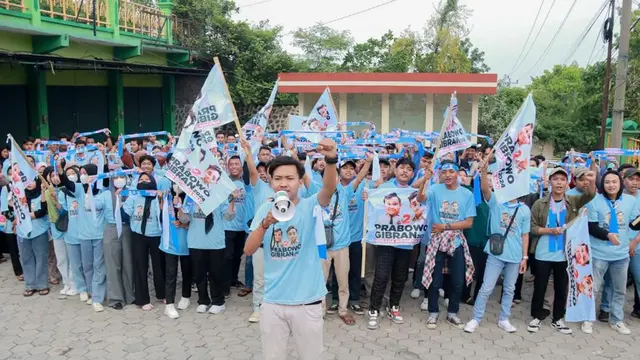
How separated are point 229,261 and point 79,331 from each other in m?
2.00

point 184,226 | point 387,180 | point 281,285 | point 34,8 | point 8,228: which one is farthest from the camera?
point 34,8

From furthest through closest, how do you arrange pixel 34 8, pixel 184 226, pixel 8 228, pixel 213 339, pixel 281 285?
pixel 34 8 → pixel 8 228 → pixel 184 226 → pixel 213 339 → pixel 281 285

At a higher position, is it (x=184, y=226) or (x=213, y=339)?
(x=184, y=226)

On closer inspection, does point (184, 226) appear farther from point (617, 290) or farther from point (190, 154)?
point (617, 290)

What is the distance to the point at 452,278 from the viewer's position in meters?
6.37

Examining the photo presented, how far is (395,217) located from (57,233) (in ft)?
14.3

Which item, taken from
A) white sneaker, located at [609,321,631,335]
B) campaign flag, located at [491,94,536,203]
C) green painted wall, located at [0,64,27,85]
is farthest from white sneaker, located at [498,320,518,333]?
green painted wall, located at [0,64,27,85]

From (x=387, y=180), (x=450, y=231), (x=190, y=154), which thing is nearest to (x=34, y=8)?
(x=190, y=154)

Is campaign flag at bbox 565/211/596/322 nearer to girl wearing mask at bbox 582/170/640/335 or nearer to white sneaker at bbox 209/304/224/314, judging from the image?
girl wearing mask at bbox 582/170/640/335

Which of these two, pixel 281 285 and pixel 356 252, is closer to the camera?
pixel 281 285

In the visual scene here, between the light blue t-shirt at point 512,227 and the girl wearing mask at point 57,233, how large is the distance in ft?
17.5

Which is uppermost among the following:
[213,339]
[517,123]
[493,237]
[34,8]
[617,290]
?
[34,8]

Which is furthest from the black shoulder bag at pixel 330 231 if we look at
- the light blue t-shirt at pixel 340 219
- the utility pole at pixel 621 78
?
the utility pole at pixel 621 78

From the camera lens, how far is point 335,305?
270 inches
